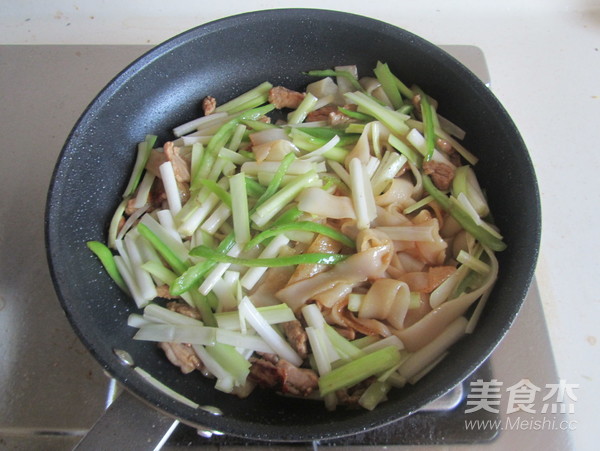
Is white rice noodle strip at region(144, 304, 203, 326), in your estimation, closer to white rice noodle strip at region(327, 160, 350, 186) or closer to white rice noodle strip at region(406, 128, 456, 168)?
white rice noodle strip at region(327, 160, 350, 186)

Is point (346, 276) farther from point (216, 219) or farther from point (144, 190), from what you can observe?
point (144, 190)

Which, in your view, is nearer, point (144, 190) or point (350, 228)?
point (350, 228)

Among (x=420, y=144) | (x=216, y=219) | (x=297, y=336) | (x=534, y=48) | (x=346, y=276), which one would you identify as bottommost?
(x=297, y=336)

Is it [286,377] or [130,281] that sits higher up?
[130,281]

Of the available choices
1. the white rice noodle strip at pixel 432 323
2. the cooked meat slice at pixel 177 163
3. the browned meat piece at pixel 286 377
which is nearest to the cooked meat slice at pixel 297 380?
the browned meat piece at pixel 286 377

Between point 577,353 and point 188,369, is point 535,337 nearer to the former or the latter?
point 577,353

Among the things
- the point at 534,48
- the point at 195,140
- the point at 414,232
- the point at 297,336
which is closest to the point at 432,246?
the point at 414,232

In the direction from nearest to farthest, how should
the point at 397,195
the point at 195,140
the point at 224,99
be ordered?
1. the point at 397,195
2. the point at 195,140
3. the point at 224,99
